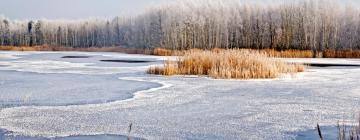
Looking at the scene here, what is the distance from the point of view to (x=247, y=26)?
99.3 ft

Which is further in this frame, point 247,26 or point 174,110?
point 247,26

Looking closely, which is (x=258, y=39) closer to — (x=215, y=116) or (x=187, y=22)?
(x=187, y=22)

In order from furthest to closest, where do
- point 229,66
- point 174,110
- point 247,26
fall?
point 247,26
point 229,66
point 174,110

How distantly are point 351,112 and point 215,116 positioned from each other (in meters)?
1.37

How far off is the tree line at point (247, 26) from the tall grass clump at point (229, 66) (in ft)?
49.7

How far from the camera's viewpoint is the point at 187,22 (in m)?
31.6

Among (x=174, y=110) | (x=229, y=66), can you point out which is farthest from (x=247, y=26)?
(x=174, y=110)

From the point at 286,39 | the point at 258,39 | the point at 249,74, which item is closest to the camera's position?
the point at 249,74

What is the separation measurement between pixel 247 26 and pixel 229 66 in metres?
20.4

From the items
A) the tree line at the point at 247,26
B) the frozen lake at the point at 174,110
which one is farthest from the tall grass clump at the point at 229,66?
the tree line at the point at 247,26

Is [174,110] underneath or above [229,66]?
underneath

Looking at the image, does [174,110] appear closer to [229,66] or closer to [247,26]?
[229,66]

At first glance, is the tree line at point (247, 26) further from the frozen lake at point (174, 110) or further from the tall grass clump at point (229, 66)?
the frozen lake at point (174, 110)

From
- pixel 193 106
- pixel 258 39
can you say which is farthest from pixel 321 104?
pixel 258 39
